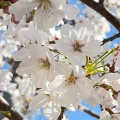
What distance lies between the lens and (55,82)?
1180 mm

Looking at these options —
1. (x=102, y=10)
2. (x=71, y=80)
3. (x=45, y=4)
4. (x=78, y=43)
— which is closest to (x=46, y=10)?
(x=45, y=4)

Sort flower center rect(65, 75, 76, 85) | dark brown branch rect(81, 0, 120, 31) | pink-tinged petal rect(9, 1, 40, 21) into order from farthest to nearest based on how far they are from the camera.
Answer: dark brown branch rect(81, 0, 120, 31) < flower center rect(65, 75, 76, 85) < pink-tinged petal rect(9, 1, 40, 21)

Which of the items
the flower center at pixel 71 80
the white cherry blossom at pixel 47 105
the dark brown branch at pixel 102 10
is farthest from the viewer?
the dark brown branch at pixel 102 10

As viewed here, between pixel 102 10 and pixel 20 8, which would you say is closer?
pixel 20 8

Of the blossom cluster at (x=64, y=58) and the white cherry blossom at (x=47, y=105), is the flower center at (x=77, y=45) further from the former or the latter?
the white cherry blossom at (x=47, y=105)

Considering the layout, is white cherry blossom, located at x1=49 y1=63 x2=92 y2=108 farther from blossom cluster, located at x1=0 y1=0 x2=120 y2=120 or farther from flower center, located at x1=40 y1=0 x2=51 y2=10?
flower center, located at x1=40 y1=0 x2=51 y2=10

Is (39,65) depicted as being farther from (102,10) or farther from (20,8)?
(102,10)

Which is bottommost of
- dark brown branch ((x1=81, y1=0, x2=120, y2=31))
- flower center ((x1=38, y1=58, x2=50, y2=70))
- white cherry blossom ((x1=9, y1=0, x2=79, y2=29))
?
flower center ((x1=38, y1=58, x2=50, y2=70))

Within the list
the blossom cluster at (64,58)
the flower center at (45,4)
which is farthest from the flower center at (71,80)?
the flower center at (45,4)

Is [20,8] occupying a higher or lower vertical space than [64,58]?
higher

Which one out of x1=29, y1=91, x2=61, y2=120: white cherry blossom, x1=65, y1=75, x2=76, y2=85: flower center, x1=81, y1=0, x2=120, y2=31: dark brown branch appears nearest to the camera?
x1=65, y1=75, x2=76, y2=85: flower center

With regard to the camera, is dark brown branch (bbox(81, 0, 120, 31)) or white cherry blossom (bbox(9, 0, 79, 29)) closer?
white cherry blossom (bbox(9, 0, 79, 29))

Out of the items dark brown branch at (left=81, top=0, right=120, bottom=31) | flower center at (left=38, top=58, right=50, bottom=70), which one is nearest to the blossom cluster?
flower center at (left=38, top=58, right=50, bottom=70)

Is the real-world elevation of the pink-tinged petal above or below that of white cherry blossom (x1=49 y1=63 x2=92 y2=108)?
above
